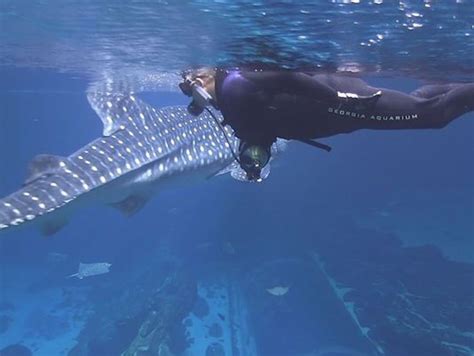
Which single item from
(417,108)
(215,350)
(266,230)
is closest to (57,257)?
(266,230)

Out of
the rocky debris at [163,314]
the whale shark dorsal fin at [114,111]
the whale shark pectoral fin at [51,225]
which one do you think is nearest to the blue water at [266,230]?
the rocky debris at [163,314]

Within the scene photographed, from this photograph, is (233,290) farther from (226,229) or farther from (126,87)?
(126,87)

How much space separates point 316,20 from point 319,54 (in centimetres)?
208

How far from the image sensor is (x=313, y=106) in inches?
205

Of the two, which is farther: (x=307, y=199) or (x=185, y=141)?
(x=307, y=199)

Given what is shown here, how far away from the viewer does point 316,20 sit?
8.26m

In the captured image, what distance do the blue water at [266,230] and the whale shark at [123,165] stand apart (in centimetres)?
206

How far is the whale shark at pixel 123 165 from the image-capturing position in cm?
680

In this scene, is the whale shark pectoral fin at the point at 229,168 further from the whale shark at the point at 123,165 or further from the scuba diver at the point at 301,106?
the scuba diver at the point at 301,106

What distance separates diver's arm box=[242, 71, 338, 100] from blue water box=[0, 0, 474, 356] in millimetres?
2859

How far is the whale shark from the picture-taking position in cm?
680

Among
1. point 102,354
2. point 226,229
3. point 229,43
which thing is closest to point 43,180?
point 229,43

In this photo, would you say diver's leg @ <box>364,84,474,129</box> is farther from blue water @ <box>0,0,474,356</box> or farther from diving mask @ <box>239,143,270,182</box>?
blue water @ <box>0,0,474,356</box>

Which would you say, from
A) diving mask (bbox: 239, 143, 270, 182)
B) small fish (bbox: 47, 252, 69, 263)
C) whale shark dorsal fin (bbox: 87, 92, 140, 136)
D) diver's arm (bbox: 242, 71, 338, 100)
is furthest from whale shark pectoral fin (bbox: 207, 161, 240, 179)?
small fish (bbox: 47, 252, 69, 263)
